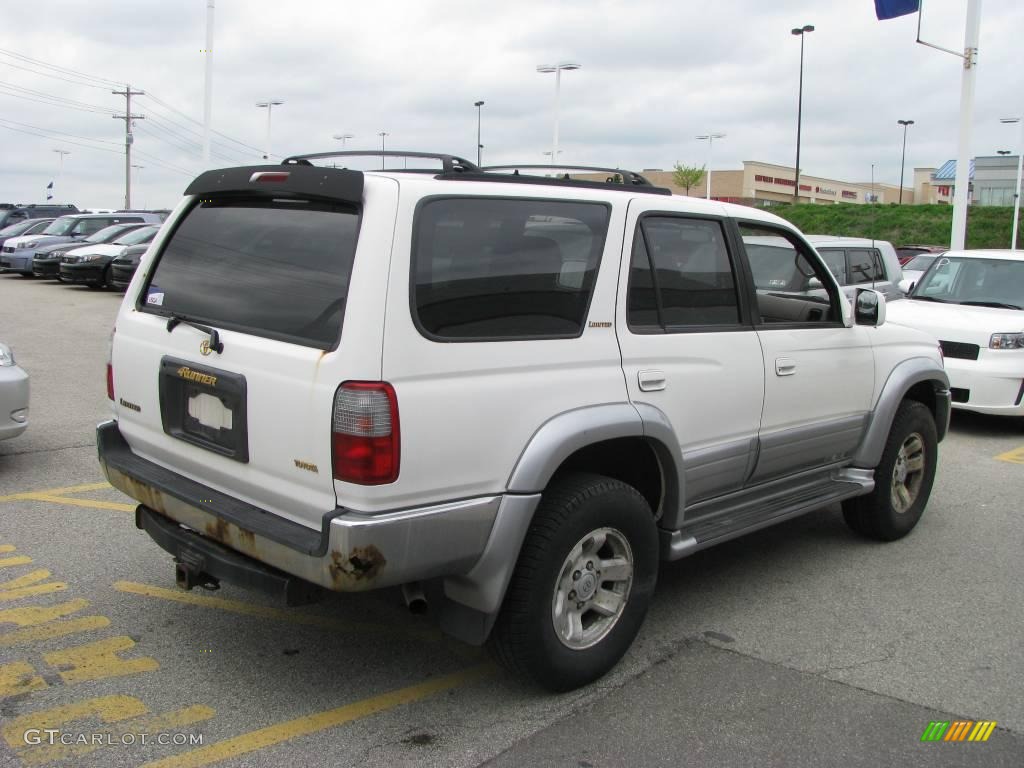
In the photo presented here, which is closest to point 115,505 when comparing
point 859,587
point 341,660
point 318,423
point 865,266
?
point 341,660

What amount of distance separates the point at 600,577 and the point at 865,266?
9.92 m

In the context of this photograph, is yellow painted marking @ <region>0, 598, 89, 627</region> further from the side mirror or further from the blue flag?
the blue flag

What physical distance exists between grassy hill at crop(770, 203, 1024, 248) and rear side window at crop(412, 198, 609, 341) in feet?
157

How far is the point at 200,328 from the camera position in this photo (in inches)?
143

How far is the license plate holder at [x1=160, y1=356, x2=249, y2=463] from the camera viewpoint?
11.3 ft

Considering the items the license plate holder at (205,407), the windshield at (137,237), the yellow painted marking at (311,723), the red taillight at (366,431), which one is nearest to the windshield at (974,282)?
the yellow painted marking at (311,723)

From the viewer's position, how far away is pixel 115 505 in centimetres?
594

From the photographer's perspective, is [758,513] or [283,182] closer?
[283,182]

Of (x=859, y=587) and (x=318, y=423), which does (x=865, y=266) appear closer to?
(x=859, y=587)

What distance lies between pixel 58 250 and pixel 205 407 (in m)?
21.9

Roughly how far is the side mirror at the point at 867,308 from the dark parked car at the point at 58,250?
2085 centimetres

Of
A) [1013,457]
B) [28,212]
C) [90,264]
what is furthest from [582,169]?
[28,212]

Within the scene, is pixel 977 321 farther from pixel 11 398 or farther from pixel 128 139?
pixel 128 139

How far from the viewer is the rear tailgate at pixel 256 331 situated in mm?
3172
